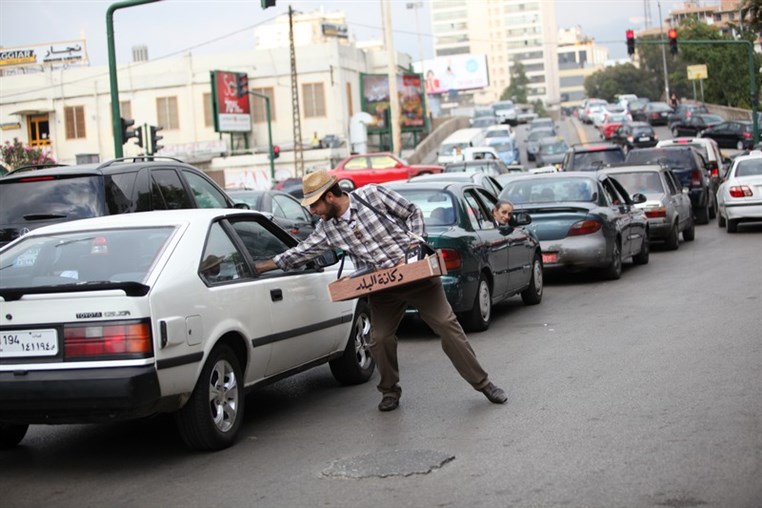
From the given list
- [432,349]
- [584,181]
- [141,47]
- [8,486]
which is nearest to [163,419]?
[8,486]

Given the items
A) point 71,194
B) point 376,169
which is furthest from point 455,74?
point 71,194

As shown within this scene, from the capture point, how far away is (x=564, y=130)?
285 ft

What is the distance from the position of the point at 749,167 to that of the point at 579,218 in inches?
346

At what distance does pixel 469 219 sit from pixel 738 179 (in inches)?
485

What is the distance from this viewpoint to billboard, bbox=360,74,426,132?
2697 inches

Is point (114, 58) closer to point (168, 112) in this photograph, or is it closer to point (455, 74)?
point (168, 112)

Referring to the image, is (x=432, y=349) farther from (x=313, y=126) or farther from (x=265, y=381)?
(x=313, y=126)

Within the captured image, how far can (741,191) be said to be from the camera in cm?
2261

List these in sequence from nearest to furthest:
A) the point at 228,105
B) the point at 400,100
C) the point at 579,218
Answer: the point at 579,218, the point at 228,105, the point at 400,100

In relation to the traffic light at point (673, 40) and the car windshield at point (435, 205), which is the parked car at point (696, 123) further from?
the car windshield at point (435, 205)

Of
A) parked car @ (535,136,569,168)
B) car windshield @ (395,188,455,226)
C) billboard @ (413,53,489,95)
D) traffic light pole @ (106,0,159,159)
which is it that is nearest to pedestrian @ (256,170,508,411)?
car windshield @ (395,188,455,226)

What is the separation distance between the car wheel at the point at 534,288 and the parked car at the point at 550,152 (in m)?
34.7

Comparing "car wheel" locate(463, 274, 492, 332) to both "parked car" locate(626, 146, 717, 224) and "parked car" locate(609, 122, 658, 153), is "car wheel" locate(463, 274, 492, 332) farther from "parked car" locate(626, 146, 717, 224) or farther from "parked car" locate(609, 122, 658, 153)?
"parked car" locate(609, 122, 658, 153)

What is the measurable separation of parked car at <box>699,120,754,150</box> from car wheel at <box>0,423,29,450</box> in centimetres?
5348
